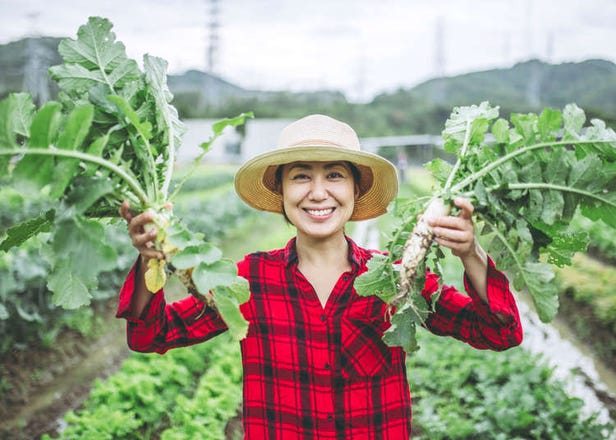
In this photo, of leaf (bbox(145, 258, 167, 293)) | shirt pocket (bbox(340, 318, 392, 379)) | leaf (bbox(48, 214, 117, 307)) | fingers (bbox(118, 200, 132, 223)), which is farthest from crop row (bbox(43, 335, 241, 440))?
leaf (bbox(48, 214, 117, 307))

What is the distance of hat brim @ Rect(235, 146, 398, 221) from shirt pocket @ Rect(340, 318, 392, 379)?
63 cm

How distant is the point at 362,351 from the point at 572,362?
16.8ft

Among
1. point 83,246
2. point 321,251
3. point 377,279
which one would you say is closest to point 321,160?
point 321,251

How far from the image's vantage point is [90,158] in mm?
1338

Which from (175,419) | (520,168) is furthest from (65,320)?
(520,168)

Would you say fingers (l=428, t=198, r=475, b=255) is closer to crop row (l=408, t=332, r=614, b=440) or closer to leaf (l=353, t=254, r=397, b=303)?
leaf (l=353, t=254, r=397, b=303)

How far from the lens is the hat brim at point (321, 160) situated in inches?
76.7

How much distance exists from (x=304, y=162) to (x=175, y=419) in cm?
290

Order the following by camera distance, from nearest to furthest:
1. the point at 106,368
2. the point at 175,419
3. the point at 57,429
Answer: the point at 175,419 → the point at 57,429 → the point at 106,368

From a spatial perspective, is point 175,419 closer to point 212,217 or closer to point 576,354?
point 576,354

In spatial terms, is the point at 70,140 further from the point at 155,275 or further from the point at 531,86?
the point at 531,86

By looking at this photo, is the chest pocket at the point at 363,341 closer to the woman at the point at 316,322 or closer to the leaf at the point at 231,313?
the woman at the point at 316,322

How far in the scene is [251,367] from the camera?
1.98 meters

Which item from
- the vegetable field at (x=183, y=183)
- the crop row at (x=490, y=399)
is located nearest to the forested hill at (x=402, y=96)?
the crop row at (x=490, y=399)
